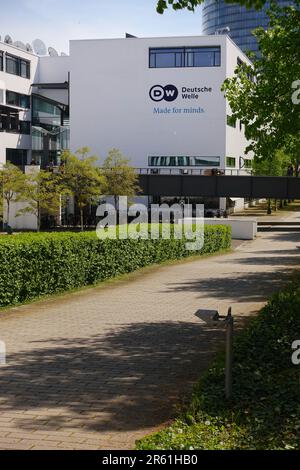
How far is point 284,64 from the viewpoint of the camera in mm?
17625

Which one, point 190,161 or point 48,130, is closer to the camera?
point 190,161

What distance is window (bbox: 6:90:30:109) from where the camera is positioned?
6434cm

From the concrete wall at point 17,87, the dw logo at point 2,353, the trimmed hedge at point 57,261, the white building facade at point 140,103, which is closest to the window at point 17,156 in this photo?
the white building facade at point 140,103

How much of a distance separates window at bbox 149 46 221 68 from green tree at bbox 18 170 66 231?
22417 millimetres

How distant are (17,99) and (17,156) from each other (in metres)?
6.34

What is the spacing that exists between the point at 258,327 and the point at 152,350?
194 centimetres

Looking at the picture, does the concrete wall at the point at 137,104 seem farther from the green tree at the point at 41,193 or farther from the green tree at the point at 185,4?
the green tree at the point at 185,4

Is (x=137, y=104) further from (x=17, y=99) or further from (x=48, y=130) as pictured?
(x=17, y=99)

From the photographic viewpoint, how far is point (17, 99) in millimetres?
66062

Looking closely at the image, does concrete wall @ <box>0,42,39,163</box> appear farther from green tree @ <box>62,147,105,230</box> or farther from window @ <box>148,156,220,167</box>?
window @ <box>148,156,220,167</box>

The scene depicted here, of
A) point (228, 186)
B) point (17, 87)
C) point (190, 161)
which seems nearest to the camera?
point (228, 186)

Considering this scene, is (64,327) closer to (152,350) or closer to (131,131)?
Answer: (152,350)

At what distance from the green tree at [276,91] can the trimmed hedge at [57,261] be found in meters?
5.88

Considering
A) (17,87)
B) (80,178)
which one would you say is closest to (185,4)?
(80,178)
